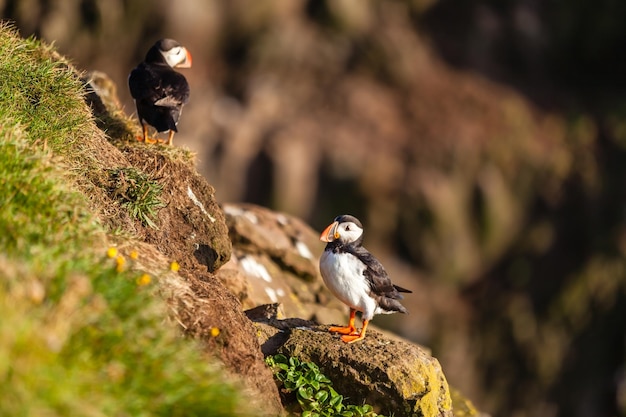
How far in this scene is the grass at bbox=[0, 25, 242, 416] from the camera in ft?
12.0

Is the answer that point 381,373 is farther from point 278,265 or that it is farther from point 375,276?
point 278,265

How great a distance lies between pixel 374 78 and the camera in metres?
23.5

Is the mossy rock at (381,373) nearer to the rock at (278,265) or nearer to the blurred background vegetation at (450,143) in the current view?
the rock at (278,265)

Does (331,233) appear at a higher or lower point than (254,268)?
higher

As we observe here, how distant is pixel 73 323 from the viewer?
4004 millimetres

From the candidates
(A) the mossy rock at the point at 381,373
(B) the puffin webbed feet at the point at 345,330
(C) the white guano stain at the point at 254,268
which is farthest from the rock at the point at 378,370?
(C) the white guano stain at the point at 254,268

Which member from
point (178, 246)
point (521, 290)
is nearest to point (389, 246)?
point (521, 290)

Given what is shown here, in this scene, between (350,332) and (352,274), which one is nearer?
(352,274)

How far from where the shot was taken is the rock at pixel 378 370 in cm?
645

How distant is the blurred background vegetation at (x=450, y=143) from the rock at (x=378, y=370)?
42.5 ft

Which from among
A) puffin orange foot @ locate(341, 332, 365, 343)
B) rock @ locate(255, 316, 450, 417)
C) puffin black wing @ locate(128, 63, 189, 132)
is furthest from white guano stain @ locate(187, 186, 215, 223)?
puffin orange foot @ locate(341, 332, 365, 343)

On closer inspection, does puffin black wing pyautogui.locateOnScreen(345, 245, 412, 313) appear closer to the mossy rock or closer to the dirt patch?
the mossy rock

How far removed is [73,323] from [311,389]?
2.66m

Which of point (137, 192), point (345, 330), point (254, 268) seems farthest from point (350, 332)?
point (254, 268)
